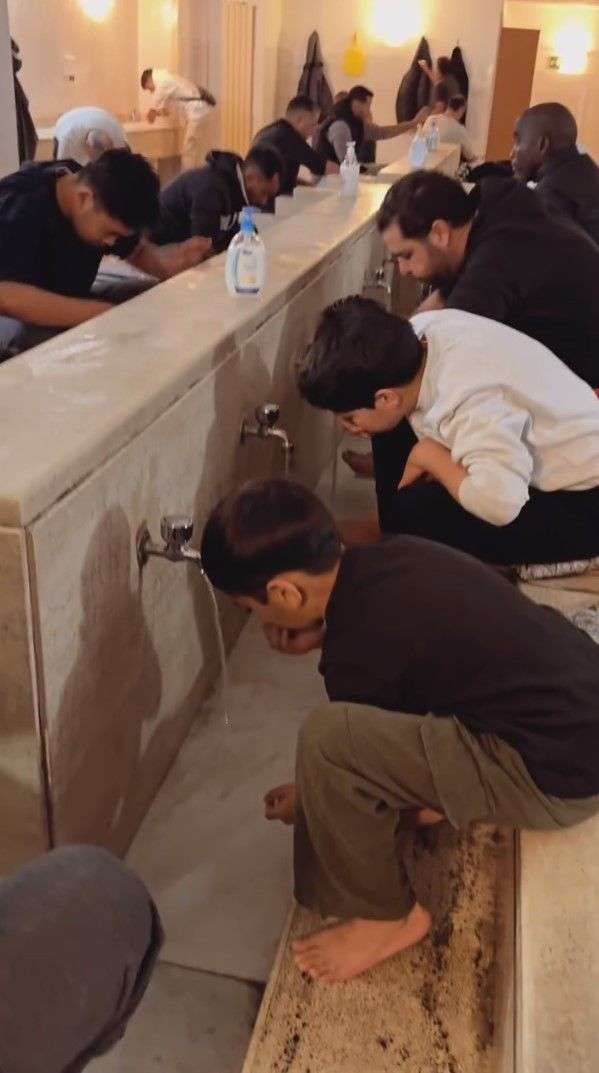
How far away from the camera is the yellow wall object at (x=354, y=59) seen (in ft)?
29.7

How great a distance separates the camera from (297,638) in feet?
4.28

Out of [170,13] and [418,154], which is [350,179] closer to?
[418,154]

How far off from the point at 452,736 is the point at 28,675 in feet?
1.73

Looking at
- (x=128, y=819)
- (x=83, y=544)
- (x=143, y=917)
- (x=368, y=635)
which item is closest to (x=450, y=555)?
(x=368, y=635)

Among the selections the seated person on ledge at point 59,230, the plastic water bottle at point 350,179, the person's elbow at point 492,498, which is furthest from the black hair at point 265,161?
the person's elbow at point 492,498

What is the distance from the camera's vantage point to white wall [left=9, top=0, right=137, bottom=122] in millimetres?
6410

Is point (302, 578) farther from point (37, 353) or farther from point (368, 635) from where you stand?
point (37, 353)

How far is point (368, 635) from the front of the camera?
1.19 metres

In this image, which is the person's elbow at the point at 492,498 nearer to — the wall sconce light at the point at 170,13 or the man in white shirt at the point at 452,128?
the man in white shirt at the point at 452,128

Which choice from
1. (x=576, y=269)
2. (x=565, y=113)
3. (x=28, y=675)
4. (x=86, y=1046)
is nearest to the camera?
(x=86, y=1046)

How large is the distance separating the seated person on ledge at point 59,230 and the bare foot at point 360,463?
2.89ft

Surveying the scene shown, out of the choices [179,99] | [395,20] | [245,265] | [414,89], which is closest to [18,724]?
[245,265]

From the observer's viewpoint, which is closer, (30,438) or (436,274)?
(30,438)

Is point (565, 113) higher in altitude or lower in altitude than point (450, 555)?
higher
